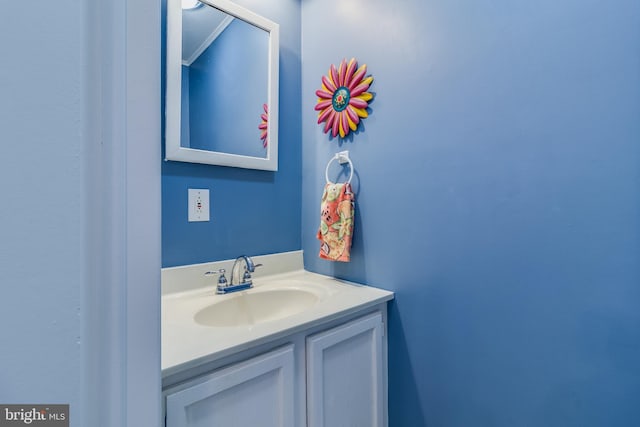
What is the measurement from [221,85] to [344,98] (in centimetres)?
54

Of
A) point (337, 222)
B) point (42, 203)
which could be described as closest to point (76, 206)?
point (42, 203)

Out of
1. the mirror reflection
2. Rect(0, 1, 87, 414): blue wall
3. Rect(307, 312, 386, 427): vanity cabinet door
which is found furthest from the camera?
the mirror reflection

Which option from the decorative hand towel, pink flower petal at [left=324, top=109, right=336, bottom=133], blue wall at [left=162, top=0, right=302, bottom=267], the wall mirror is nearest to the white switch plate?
blue wall at [left=162, top=0, right=302, bottom=267]

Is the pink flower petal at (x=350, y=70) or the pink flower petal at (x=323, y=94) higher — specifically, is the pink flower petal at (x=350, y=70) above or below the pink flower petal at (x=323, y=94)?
above

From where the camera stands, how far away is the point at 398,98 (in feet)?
3.82

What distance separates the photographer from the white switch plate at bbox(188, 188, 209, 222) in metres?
1.20

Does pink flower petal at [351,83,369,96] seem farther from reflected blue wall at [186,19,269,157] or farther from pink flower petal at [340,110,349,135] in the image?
reflected blue wall at [186,19,269,157]

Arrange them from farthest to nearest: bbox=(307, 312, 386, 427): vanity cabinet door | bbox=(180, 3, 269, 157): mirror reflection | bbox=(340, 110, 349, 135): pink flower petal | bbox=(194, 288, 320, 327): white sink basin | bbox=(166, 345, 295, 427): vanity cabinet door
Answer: bbox=(340, 110, 349, 135): pink flower petal < bbox=(180, 3, 269, 157): mirror reflection < bbox=(194, 288, 320, 327): white sink basin < bbox=(307, 312, 386, 427): vanity cabinet door < bbox=(166, 345, 295, 427): vanity cabinet door

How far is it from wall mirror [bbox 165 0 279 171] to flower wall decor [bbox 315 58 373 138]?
0.24m

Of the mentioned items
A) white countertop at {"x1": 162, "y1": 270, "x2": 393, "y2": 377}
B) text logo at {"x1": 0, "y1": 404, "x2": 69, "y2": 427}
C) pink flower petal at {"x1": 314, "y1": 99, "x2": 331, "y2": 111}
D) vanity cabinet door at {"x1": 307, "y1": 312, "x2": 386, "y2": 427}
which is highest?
pink flower petal at {"x1": 314, "y1": 99, "x2": 331, "y2": 111}

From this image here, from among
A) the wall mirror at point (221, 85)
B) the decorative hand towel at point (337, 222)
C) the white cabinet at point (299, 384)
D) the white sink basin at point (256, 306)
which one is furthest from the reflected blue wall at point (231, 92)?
the white cabinet at point (299, 384)

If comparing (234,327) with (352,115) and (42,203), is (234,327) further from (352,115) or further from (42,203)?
(352,115)

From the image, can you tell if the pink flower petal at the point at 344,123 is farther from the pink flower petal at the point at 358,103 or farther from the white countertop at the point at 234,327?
the white countertop at the point at 234,327

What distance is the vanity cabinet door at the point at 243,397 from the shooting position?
671 mm
